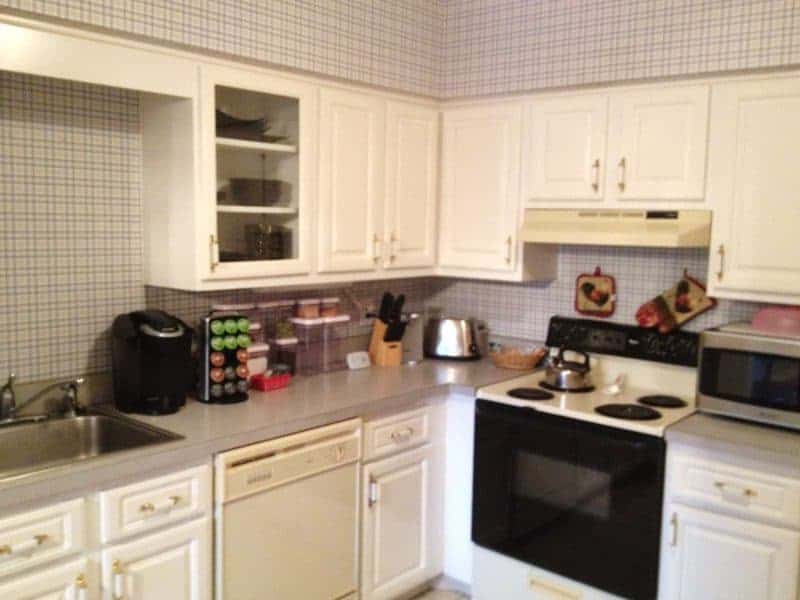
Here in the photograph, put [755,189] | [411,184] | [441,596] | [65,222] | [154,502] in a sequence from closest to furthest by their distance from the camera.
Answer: [154,502] → [65,222] → [755,189] → [441,596] → [411,184]

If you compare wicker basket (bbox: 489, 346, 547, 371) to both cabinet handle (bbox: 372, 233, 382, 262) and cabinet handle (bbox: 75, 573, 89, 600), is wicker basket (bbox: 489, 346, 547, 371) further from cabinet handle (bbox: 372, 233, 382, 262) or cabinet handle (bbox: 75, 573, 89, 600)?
cabinet handle (bbox: 75, 573, 89, 600)

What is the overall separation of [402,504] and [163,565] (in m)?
1.04

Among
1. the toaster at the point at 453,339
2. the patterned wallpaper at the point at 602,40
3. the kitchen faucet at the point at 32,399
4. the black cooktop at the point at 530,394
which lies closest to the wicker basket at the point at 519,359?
the toaster at the point at 453,339

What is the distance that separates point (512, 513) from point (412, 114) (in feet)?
5.49

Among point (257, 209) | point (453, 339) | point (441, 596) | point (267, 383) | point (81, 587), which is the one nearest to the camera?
point (81, 587)

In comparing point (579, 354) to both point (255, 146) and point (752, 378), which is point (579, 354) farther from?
point (255, 146)

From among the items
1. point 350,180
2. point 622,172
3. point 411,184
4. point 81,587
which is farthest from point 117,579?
point 622,172

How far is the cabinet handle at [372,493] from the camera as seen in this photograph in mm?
2744

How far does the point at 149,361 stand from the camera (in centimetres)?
238

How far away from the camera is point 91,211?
2.49 metres

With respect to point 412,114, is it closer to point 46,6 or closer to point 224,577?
point 46,6

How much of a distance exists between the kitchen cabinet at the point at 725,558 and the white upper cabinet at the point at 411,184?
1.46 meters

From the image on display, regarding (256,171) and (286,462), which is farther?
(256,171)

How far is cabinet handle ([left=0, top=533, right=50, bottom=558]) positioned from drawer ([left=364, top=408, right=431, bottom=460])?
1146 millimetres
